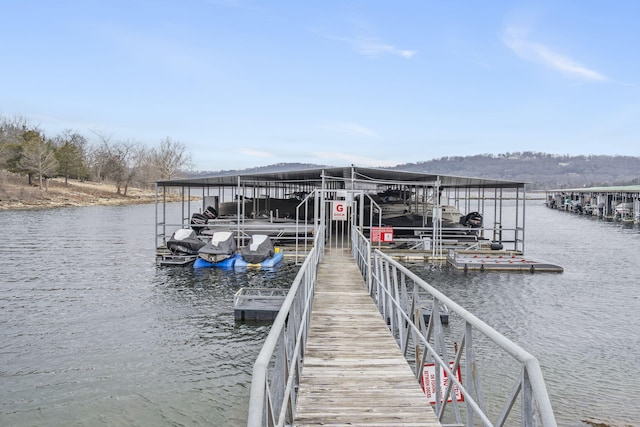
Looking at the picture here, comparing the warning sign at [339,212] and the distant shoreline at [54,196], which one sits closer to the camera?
the warning sign at [339,212]

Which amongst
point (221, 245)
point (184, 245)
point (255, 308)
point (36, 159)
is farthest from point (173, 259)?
point (36, 159)

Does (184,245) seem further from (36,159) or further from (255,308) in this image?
(36,159)

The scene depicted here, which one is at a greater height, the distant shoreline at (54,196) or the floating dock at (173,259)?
the distant shoreline at (54,196)

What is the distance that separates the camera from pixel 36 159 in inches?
2813

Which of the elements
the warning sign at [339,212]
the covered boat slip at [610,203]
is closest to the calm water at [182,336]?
the warning sign at [339,212]

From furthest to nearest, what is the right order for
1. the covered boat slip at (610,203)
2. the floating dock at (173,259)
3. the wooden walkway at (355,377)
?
the covered boat slip at (610,203) < the floating dock at (173,259) < the wooden walkway at (355,377)

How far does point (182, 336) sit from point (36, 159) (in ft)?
229

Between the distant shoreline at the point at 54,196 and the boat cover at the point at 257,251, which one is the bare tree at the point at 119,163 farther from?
the boat cover at the point at 257,251

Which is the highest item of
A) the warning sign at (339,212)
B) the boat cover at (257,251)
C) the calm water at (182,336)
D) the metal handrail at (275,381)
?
the warning sign at (339,212)

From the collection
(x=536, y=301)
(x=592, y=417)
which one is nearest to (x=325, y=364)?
(x=592, y=417)

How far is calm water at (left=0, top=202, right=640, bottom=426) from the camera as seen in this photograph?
28.7 feet

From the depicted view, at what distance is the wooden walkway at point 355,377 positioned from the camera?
15.1ft

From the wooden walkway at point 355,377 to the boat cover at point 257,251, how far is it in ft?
41.4

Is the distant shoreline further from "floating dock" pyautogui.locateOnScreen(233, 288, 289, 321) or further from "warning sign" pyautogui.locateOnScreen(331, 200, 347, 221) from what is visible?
"floating dock" pyautogui.locateOnScreen(233, 288, 289, 321)
